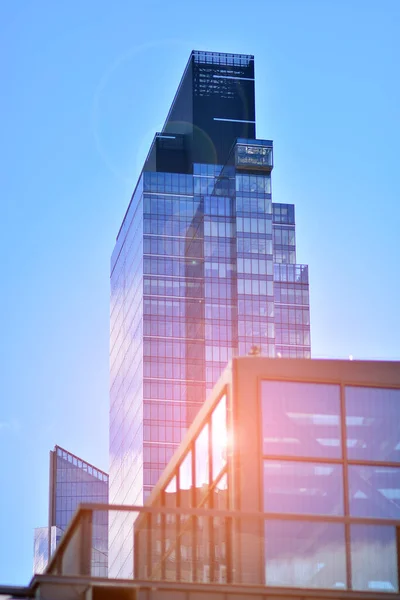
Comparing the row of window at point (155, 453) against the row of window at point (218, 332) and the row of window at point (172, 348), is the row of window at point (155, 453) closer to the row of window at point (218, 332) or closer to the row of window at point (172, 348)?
the row of window at point (172, 348)

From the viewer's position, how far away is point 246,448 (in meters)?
23.4

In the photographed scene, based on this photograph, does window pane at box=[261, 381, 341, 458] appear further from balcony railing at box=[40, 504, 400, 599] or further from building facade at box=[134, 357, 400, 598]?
balcony railing at box=[40, 504, 400, 599]

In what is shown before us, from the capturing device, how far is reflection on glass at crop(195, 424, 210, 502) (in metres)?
26.0

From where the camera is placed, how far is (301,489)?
23266 mm

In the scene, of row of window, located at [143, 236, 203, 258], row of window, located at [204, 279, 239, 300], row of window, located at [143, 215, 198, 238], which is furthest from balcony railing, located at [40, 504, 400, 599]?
row of window, located at [143, 215, 198, 238]

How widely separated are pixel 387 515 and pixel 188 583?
5.92 m

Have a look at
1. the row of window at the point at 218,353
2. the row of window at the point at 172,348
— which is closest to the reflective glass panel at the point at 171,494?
the row of window at the point at 172,348

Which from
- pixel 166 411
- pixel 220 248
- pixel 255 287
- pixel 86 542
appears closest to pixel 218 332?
pixel 255 287

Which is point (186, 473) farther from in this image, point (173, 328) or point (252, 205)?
point (252, 205)

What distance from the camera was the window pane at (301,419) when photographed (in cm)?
2350

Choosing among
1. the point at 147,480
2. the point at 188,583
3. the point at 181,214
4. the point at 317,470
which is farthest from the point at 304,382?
the point at 181,214

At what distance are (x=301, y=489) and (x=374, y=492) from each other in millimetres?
1178

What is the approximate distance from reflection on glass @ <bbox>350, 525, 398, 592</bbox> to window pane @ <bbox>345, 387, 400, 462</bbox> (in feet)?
9.93

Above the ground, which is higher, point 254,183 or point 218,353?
point 254,183
